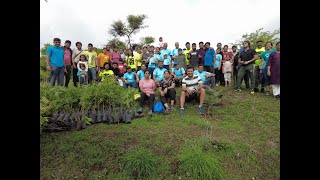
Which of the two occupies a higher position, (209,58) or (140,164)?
(209,58)

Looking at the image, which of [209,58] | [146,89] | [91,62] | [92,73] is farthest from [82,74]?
[209,58]

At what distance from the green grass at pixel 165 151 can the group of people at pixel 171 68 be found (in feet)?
5.00

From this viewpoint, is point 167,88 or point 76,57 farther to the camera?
point 76,57

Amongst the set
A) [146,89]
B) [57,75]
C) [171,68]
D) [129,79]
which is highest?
[171,68]

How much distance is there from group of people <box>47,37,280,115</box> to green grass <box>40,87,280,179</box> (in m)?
1.52

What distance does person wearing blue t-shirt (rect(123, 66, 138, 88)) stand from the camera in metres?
9.17

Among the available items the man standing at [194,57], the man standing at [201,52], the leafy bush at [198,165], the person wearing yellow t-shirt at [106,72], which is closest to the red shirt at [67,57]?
the person wearing yellow t-shirt at [106,72]

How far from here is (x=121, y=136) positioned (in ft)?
17.2

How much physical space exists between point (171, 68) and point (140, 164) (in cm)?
654

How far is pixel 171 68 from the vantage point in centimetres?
1030

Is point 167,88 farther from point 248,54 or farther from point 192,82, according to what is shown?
point 248,54

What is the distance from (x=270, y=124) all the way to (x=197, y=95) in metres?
2.43
